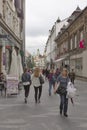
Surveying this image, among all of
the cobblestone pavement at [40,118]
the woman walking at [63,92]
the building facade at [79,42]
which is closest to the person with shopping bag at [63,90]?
the woman walking at [63,92]

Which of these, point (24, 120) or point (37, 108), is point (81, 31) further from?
point (24, 120)

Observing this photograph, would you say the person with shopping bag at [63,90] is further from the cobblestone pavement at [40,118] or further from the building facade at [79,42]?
the building facade at [79,42]

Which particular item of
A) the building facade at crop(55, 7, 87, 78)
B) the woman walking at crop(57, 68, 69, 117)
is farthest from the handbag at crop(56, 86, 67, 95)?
the building facade at crop(55, 7, 87, 78)

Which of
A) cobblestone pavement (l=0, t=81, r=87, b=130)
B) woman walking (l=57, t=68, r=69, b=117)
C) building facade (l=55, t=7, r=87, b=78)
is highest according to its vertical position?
building facade (l=55, t=7, r=87, b=78)

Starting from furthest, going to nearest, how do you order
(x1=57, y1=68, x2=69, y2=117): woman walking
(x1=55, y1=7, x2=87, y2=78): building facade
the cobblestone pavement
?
1. (x1=55, y1=7, x2=87, y2=78): building facade
2. (x1=57, y1=68, x2=69, y2=117): woman walking
3. the cobblestone pavement

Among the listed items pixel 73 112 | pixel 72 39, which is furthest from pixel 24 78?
pixel 72 39

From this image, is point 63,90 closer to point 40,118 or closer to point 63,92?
point 63,92

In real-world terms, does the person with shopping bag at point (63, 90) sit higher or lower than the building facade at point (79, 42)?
lower

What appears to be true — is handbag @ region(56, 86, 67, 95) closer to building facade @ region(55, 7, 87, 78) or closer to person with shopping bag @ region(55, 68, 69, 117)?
person with shopping bag @ region(55, 68, 69, 117)

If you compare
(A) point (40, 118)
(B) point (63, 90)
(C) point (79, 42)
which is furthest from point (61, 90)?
(C) point (79, 42)

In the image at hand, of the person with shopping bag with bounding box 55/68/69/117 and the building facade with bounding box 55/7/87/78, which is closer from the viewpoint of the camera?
the person with shopping bag with bounding box 55/68/69/117

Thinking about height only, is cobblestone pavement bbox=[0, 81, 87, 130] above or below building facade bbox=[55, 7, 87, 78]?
below

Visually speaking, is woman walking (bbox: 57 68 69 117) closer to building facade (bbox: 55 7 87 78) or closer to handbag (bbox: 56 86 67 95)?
handbag (bbox: 56 86 67 95)

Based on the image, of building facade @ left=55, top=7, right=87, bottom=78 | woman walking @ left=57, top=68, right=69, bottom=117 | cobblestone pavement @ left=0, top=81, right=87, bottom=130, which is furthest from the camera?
building facade @ left=55, top=7, right=87, bottom=78
